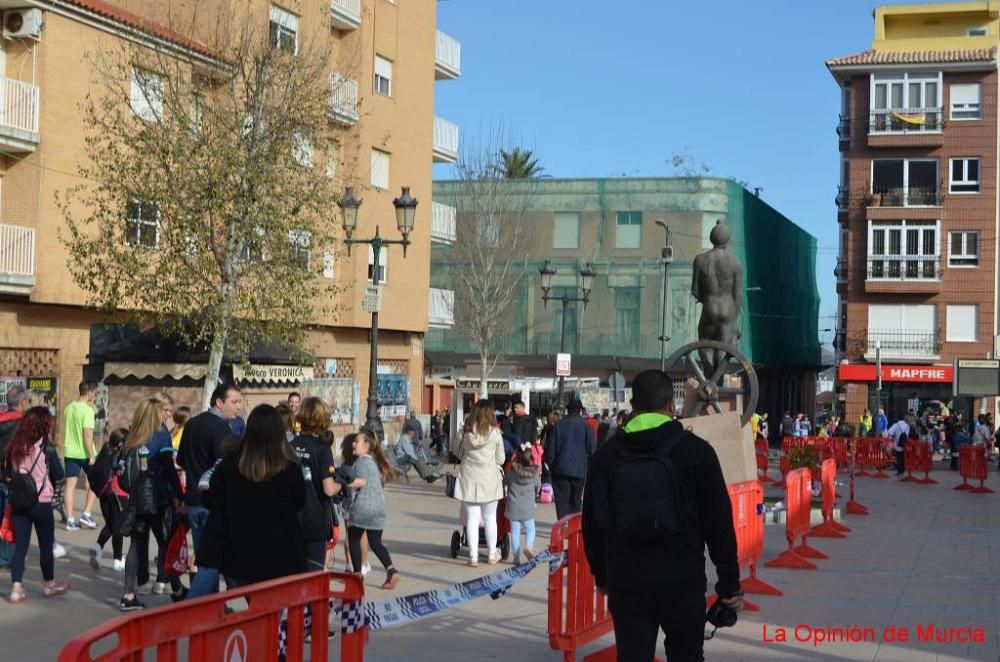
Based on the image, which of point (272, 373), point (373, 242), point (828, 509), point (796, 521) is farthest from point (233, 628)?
point (272, 373)

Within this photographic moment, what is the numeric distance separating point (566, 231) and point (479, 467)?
155ft

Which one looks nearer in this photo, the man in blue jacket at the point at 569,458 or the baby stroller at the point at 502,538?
the baby stroller at the point at 502,538

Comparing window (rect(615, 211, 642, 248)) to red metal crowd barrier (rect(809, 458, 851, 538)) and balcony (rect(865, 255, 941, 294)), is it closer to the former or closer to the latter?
balcony (rect(865, 255, 941, 294))

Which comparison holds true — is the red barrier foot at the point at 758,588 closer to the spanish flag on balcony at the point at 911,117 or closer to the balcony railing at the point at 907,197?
the balcony railing at the point at 907,197

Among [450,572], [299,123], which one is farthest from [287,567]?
[299,123]

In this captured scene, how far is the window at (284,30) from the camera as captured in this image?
23203 millimetres

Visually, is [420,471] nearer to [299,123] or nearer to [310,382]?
[310,382]

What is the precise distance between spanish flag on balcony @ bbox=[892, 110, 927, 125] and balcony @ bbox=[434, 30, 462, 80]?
74.3 ft

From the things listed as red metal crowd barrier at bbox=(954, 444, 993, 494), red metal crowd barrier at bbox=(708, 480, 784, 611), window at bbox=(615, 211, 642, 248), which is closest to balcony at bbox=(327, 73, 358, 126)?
red metal crowd barrier at bbox=(954, 444, 993, 494)

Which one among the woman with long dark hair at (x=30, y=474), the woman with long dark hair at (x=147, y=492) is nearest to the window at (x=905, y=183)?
the woman with long dark hair at (x=147, y=492)

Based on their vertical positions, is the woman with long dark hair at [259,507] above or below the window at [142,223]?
below

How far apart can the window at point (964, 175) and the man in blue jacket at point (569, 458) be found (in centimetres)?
4401

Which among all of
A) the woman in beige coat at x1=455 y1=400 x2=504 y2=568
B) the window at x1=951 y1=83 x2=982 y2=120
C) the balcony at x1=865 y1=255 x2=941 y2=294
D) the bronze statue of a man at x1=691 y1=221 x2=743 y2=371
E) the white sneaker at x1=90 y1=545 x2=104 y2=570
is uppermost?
the window at x1=951 y1=83 x2=982 y2=120

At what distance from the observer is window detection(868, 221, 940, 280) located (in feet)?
178
